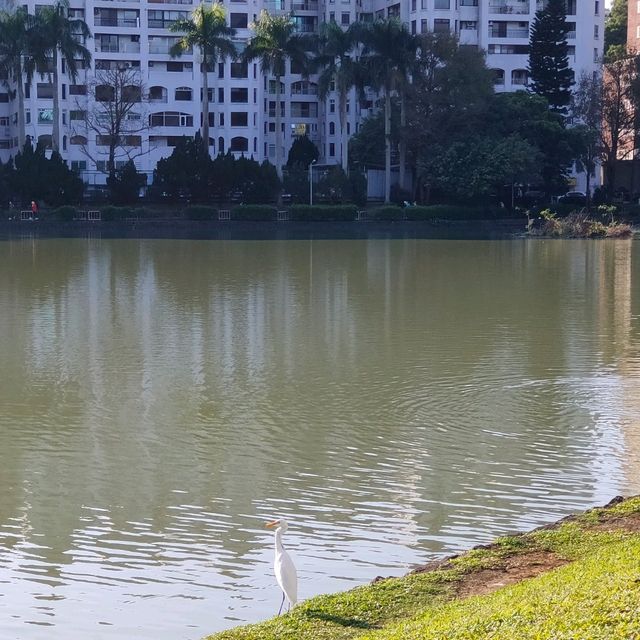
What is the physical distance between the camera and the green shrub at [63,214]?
76188mm

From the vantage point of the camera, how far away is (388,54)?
8131 cm

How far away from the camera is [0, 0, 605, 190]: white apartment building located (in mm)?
97562

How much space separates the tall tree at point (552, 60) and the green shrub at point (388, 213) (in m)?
18.5

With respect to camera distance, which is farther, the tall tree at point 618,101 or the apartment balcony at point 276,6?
the apartment balcony at point 276,6

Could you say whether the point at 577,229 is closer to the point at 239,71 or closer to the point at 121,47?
the point at 239,71

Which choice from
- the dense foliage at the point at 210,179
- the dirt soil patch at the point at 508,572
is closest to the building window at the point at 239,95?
the dense foliage at the point at 210,179

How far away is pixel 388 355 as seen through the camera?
25.3 m

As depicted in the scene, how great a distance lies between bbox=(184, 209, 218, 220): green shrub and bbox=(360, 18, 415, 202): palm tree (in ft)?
44.5

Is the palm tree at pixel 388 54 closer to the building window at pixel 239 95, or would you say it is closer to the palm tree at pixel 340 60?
the palm tree at pixel 340 60

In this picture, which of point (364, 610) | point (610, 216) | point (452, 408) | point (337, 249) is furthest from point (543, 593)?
point (610, 216)

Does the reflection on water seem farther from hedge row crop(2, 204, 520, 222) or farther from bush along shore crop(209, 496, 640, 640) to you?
hedge row crop(2, 204, 520, 222)

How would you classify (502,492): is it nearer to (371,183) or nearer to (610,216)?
(610,216)

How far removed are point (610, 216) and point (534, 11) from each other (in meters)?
29.9

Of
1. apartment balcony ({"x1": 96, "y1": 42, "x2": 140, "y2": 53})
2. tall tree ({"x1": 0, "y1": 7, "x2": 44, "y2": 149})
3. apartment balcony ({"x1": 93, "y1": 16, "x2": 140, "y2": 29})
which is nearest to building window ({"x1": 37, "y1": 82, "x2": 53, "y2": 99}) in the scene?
apartment balcony ({"x1": 96, "y1": 42, "x2": 140, "y2": 53})
